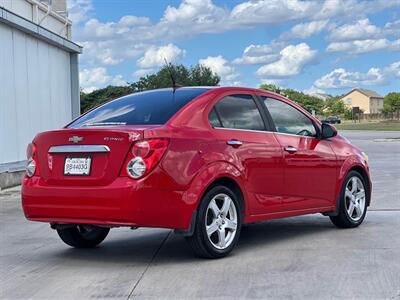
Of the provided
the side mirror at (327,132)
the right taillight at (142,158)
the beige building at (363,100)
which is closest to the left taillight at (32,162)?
the right taillight at (142,158)

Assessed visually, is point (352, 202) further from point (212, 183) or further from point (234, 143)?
point (212, 183)

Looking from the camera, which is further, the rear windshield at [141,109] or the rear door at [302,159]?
the rear door at [302,159]

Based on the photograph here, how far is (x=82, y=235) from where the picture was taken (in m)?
7.20

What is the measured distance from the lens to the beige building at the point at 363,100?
7096 inches

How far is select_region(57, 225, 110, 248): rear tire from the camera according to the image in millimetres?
7109

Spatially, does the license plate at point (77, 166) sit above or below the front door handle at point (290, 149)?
below

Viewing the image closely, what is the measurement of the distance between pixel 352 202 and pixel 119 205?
11.5 feet

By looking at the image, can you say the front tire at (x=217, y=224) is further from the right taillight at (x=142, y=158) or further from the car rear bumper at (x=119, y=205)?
the right taillight at (x=142, y=158)

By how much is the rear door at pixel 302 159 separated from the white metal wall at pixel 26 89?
961 centimetres

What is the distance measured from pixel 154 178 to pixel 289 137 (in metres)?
2.13

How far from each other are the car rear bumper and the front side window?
189 cm

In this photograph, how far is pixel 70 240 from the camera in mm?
7152

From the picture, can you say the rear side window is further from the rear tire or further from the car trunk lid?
the rear tire

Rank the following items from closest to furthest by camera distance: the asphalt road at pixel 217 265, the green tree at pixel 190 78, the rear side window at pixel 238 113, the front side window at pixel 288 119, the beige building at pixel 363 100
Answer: the asphalt road at pixel 217 265
the rear side window at pixel 238 113
the front side window at pixel 288 119
the green tree at pixel 190 78
the beige building at pixel 363 100
